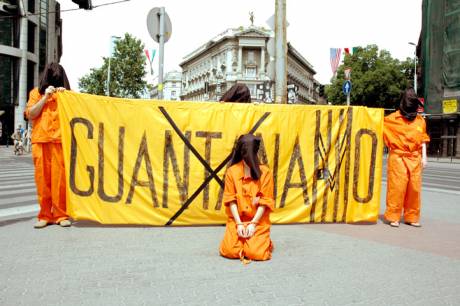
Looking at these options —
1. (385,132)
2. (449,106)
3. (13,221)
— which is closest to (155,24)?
(13,221)

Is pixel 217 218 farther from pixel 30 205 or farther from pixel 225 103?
pixel 30 205

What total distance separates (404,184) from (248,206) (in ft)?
8.95

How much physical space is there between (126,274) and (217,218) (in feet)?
7.34

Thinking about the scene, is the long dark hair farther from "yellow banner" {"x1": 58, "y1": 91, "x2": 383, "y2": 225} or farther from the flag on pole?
the flag on pole

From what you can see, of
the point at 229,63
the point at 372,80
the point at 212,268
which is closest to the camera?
the point at 212,268

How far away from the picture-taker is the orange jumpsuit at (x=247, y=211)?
13.7 feet

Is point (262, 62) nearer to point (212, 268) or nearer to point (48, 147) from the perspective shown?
point (48, 147)

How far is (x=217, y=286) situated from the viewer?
342cm

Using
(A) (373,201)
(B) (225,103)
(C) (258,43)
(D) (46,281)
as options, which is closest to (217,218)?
(B) (225,103)

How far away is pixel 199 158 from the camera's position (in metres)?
5.77

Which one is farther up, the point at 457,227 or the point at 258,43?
the point at 258,43

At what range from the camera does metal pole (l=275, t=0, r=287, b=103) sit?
9.68 meters

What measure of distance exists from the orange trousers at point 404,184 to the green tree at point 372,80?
48189mm

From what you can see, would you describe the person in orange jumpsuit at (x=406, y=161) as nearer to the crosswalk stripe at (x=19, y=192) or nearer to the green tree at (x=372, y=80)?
the crosswalk stripe at (x=19, y=192)
